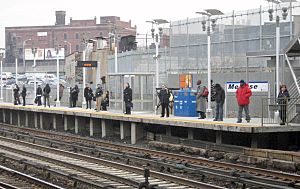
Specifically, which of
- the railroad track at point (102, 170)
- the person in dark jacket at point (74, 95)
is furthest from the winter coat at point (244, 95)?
the person in dark jacket at point (74, 95)

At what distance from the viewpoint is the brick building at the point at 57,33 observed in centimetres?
12206

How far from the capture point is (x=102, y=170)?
1842 cm

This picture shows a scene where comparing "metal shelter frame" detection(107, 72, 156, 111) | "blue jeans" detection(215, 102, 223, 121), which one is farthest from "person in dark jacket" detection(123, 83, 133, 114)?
"blue jeans" detection(215, 102, 223, 121)

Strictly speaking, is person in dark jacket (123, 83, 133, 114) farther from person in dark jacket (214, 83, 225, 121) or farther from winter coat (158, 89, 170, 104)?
person in dark jacket (214, 83, 225, 121)

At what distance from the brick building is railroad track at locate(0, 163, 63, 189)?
102400 mm

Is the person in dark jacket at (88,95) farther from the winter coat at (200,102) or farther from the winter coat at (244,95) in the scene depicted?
the winter coat at (244,95)

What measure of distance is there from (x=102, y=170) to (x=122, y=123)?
1068 cm

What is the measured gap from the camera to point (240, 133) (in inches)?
879

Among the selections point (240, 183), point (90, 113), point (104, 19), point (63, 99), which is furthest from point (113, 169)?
point (104, 19)

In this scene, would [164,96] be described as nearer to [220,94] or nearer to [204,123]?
[220,94]

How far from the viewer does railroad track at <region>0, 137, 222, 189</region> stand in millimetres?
15633

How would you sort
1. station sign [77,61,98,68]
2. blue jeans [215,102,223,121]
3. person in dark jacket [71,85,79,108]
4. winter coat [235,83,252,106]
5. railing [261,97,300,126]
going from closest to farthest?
railing [261,97,300,126], winter coat [235,83,252,106], blue jeans [215,102,223,121], station sign [77,61,98,68], person in dark jacket [71,85,79,108]

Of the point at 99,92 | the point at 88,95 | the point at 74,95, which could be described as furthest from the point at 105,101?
the point at 74,95

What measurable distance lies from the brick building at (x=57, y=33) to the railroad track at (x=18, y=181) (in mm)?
102400
